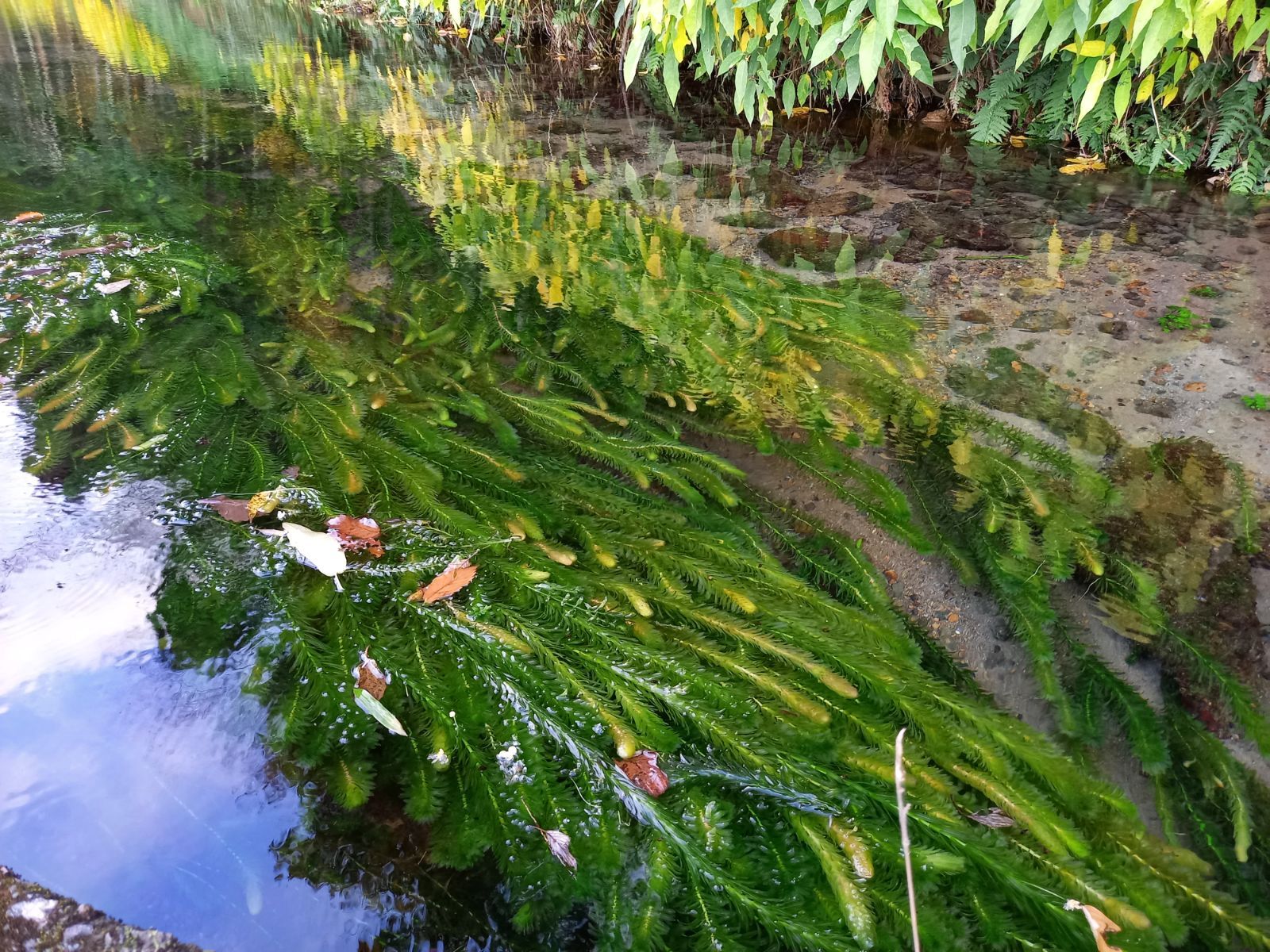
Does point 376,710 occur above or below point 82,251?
below

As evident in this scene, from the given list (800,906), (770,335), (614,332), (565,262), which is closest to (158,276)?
(565,262)

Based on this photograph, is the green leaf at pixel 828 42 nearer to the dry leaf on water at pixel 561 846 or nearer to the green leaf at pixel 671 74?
the green leaf at pixel 671 74

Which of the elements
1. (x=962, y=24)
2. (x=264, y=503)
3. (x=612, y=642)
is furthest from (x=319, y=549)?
(x=962, y=24)

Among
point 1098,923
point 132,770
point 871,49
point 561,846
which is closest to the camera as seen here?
point 1098,923

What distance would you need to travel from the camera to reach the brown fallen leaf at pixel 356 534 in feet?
5.90

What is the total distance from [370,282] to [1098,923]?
135 inches

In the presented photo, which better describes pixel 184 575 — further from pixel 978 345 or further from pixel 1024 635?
pixel 978 345

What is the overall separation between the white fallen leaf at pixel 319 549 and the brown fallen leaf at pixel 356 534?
0.03m

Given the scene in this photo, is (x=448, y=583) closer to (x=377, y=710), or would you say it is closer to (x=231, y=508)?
(x=377, y=710)

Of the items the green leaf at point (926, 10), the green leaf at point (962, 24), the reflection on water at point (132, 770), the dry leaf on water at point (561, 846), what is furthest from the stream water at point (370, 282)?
the green leaf at point (926, 10)

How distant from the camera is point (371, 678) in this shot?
1.52 m

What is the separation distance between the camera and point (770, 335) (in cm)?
292

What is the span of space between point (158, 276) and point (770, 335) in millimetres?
2809

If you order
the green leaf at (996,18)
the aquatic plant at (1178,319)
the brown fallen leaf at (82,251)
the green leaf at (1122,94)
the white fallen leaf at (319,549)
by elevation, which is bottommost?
the white fallen leaf at (319,549)
